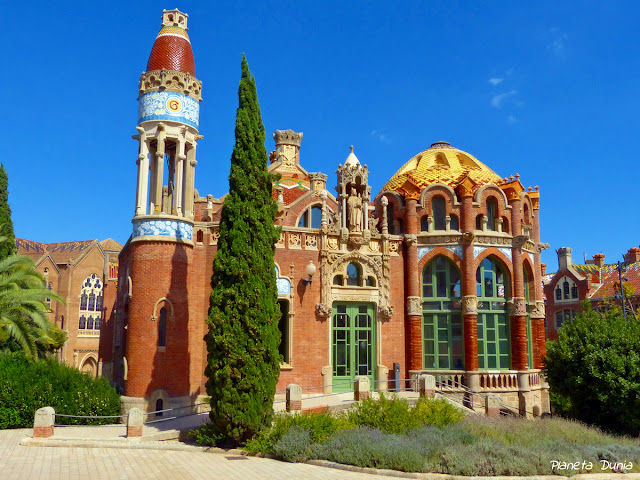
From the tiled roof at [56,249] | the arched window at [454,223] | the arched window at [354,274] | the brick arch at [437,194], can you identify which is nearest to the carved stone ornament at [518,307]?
the arched window at [454,223]

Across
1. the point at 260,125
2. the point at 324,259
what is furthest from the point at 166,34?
the point at 324,259

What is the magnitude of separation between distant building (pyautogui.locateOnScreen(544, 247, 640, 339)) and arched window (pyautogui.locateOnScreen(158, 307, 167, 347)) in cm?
3601

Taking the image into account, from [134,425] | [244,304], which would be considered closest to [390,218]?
[244,304]

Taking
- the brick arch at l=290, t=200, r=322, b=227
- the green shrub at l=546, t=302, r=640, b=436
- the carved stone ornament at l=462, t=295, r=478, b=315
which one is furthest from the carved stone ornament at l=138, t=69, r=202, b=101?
the green shrub at l=546, t=302, r=640, b=436

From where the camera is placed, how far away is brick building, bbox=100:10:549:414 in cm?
1969

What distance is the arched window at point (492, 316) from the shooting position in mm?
23422

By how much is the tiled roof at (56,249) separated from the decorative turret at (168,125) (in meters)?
37.5

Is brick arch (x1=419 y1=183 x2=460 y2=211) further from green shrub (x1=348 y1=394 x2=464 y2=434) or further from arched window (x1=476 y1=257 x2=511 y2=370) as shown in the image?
green shrub (x1=348 y1=394 x2=464 y2=434)

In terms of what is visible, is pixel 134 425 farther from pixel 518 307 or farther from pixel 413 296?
pixel 518 307

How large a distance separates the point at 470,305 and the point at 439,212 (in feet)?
14.5

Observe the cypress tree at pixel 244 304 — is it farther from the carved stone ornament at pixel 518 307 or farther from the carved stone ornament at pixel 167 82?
the carved stone ornament at pixel 518 307

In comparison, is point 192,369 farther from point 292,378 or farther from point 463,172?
point 463,172

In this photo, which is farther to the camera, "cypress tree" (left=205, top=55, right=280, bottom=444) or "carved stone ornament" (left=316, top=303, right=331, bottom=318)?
"carved stone ornament" (left=316, top=303, right=331, bottom=318)

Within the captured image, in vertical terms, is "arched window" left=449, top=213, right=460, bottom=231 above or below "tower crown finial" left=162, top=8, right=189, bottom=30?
below
